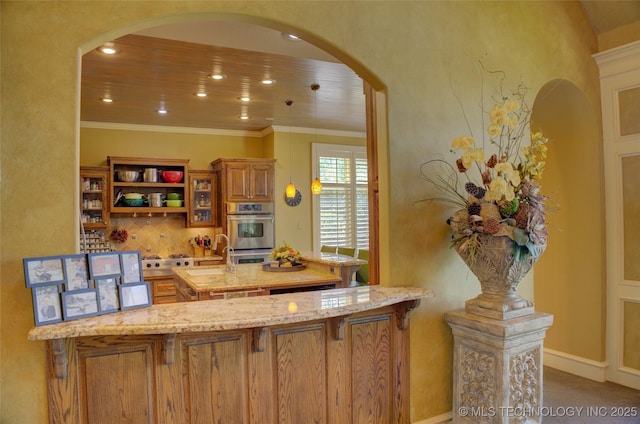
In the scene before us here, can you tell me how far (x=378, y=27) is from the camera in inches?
108

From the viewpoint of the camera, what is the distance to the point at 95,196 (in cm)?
639

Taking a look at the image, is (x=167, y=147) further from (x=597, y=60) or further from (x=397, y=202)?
(x=597, y=60)

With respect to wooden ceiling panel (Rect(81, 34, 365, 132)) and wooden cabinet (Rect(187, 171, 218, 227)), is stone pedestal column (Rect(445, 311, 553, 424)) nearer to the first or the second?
wooden ceiling panel (Rect(81, 34, 365, 132))

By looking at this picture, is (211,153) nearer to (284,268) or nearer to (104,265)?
(284,268)

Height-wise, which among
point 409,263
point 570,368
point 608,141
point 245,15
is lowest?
point 570,368

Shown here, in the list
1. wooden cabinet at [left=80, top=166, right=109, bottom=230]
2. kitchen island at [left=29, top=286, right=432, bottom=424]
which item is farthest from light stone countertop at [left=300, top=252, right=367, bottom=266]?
wooden cabinet at [left=80, top=166, right=109, bottom=230]

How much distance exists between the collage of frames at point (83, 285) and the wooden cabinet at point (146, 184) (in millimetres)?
4783

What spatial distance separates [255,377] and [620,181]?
3463mm

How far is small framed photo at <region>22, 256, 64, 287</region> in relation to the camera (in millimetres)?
1800

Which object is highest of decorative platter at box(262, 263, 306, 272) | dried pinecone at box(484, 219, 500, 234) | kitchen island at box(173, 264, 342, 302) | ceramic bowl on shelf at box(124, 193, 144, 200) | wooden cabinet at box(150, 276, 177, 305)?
ceramic bowl on shelf at box(124, 193, 144, 200)

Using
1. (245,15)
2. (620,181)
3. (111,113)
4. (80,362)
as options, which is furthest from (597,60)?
(111,113)

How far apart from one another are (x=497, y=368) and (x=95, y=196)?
19.3 ft

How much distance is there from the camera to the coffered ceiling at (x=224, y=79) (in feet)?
11.6

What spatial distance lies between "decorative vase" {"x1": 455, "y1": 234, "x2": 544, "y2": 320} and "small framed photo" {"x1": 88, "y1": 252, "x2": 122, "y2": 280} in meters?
1.93
